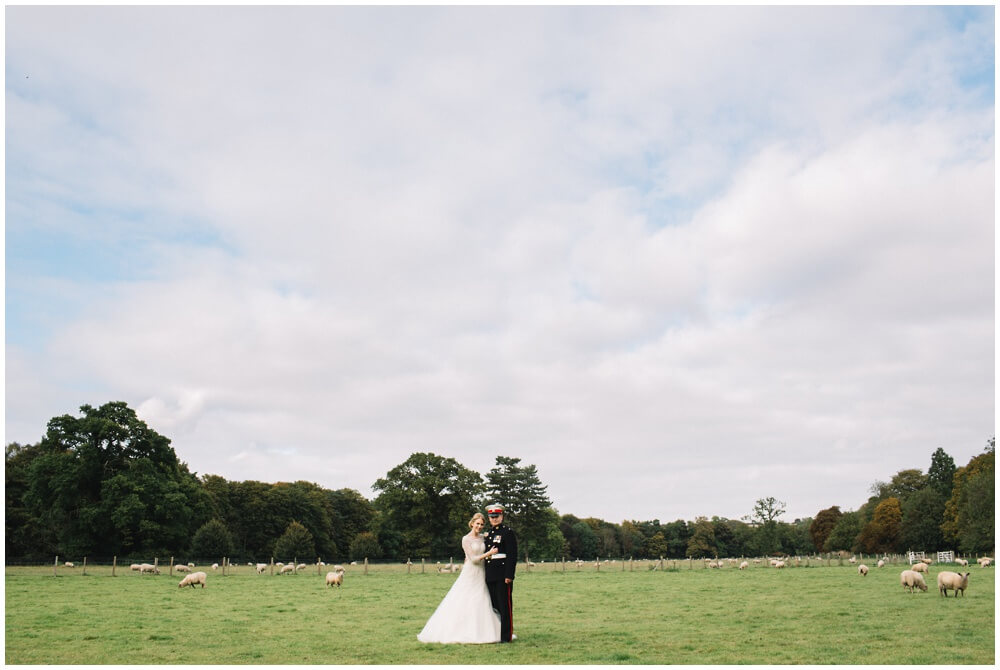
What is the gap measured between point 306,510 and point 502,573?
318ft

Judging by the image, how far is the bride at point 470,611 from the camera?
511 inches

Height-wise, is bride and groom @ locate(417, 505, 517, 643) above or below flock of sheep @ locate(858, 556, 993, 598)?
above

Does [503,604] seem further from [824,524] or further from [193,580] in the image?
[824,524]

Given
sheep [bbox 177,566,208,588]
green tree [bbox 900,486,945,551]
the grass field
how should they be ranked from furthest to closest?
green tree [bbox 900,486,945,551] → sheep [bbox 177,566,208,588] → the grass field

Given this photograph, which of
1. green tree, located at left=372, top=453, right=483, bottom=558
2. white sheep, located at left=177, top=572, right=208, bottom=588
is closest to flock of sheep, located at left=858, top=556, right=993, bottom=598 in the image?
white sheep, located at left=177, top=572, right=208, bottom=588

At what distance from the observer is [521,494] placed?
3890 inches

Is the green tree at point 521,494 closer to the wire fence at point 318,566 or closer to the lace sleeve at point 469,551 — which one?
the wire fence at point 318,566

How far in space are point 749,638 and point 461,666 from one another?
645 cm

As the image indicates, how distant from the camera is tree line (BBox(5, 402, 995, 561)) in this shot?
Answer: 61.0 metres

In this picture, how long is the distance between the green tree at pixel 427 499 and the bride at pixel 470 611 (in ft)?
231

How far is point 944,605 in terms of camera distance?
2103 centimetres

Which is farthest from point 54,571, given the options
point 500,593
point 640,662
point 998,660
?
point 998,660

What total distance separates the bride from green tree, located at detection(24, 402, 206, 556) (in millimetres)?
53677

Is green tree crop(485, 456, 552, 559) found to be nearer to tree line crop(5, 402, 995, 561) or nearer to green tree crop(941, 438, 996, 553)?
tree line crop(5, 402, 995, 561)
